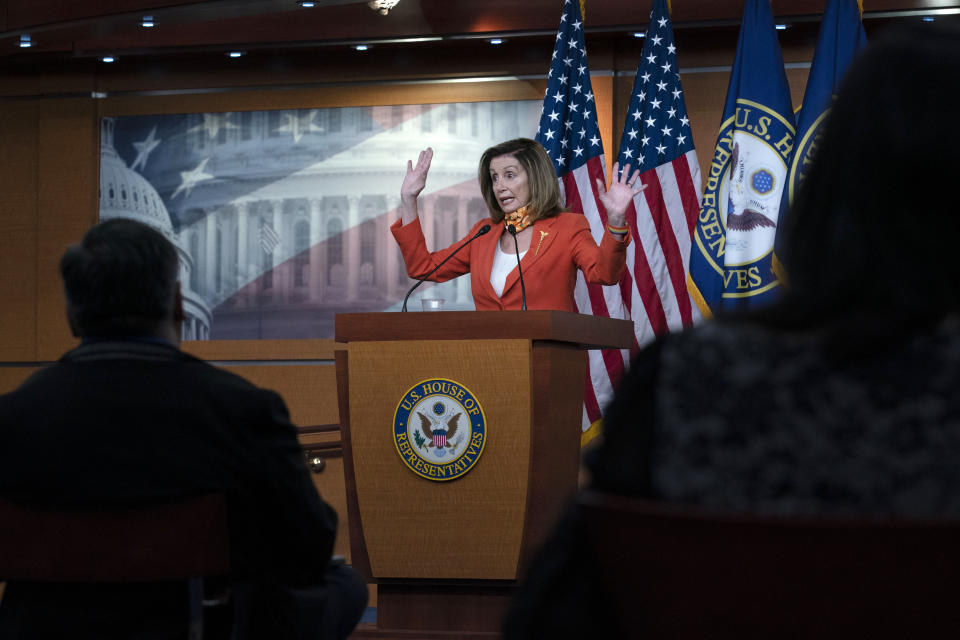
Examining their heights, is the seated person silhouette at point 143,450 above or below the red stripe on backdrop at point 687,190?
below

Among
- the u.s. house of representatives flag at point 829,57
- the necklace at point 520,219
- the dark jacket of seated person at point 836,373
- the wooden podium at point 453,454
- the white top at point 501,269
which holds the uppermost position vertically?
the u.s. house of representatives flag at point 829,57

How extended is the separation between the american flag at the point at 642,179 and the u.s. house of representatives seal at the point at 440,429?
177 cm

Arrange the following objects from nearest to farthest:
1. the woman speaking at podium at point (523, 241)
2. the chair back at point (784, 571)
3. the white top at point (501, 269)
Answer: the chair back at point (784, 571), the woman speaking at podium at point (523, 241), the white top at point (501, 269)

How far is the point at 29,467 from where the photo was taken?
1494 millimetres

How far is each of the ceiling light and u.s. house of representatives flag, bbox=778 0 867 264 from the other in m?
1.98

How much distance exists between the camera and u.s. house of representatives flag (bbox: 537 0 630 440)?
4.78m

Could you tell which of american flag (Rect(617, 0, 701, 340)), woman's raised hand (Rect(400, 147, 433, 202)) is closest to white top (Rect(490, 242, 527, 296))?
woman's raised hand (Rect(400, 147, 433, 202))

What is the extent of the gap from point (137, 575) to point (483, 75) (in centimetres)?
465

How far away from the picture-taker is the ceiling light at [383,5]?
5109 mm

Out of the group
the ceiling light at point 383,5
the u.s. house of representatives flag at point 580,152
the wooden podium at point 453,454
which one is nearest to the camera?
the wooden podium at point 453,454

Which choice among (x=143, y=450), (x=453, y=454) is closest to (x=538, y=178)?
(x=453, y=454)

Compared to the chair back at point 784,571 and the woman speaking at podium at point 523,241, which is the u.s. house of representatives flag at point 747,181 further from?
the chair back at point 784,571

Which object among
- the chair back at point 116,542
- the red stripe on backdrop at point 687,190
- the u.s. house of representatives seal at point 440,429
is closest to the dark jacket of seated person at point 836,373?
the chair back at point 116,542

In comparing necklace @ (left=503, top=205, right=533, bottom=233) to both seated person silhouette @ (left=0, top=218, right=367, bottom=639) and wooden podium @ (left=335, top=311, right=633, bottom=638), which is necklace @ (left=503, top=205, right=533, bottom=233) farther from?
seated person silhouette @ (left=0, top=218, right=367, bottom=639)
